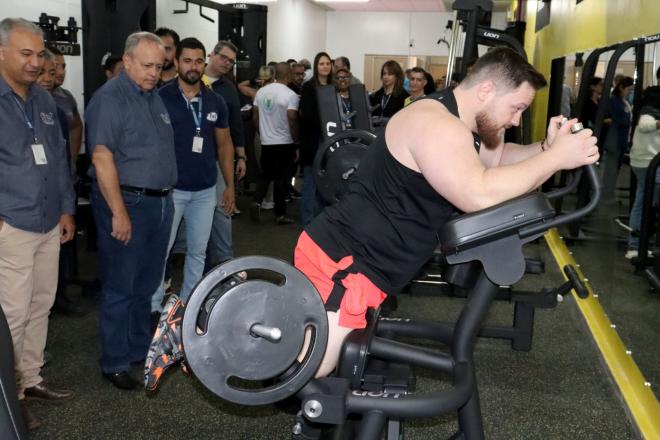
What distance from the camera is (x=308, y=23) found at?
46.9ft

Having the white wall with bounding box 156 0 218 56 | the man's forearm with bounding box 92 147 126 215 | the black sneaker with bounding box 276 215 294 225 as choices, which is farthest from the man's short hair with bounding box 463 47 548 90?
the white wall with bounding box 156 0 218 56

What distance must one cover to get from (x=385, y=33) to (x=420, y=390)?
543 inches

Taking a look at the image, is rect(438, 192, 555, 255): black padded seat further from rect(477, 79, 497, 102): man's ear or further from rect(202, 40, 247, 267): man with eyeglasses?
rect(202, 40, 247, 267): man with eyeglasses

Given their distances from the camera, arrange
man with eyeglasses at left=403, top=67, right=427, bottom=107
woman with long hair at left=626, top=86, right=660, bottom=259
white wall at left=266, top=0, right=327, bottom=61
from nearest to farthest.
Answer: woman with long hair at left=626, top=86, right=660, bottom=259 < man with eyeglasses at left=403, top=67, right=427, bottom=107 < white wall at left=266, top=0, right=327, bottom=61

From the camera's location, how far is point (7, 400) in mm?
929

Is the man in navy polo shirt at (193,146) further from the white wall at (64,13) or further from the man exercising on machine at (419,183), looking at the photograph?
the white wall at (64,13)

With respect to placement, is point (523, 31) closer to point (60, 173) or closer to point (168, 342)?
point (60, 173)

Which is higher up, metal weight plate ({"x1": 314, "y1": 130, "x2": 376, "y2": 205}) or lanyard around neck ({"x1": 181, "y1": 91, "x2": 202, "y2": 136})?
lanyard around neck ({"x1": 181, "y1": 91, "x2": 202, "y2": 136})

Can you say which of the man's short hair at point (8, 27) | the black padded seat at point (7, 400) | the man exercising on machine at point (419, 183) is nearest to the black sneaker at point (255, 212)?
the man's short hair at point (8, 27)

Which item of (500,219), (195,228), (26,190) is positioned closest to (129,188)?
(26,190)

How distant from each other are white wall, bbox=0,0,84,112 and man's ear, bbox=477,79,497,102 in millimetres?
4126

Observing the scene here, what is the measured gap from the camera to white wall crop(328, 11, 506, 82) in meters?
15.6

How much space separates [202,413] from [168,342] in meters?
1.09

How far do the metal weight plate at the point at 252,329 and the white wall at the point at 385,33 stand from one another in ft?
48.0
